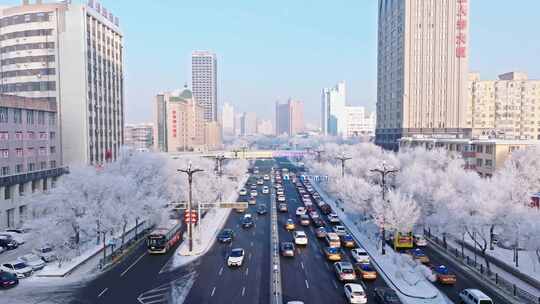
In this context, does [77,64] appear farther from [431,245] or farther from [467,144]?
[467,144]

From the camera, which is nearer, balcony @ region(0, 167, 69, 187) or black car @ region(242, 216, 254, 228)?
balcony @ region(0, 167, 69, 187)

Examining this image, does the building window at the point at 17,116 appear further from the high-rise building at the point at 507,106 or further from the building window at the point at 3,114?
the high-rise building at the point at 507,106

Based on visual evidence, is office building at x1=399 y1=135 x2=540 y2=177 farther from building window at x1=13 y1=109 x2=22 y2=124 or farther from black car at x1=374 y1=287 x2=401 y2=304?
building window at x1=13 y1=109 x2=22 y2=124

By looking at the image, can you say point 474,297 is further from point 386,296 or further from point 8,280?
point 8,280

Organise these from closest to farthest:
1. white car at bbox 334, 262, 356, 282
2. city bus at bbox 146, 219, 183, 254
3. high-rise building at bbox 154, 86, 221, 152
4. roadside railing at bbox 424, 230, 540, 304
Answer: roadside railing at bbox 424, 230, 540, 304 < white car at bbox 334, 262, 356, 282 < city bus at bbox 146, 219, 183, 254 < high-rise building at bbox 154, 86, 221, 152

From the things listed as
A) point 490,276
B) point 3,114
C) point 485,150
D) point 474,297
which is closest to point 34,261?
point 3,114

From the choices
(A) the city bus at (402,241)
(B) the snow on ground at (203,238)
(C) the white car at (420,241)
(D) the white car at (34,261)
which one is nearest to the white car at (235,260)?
(B) the snow on ground at (203,238)

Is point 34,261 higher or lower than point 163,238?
lower

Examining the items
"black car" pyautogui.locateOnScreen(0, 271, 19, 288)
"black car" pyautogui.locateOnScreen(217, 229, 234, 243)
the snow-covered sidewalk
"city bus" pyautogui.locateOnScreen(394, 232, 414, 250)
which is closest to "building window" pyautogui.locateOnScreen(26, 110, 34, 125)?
the snow-covered sidewalk
